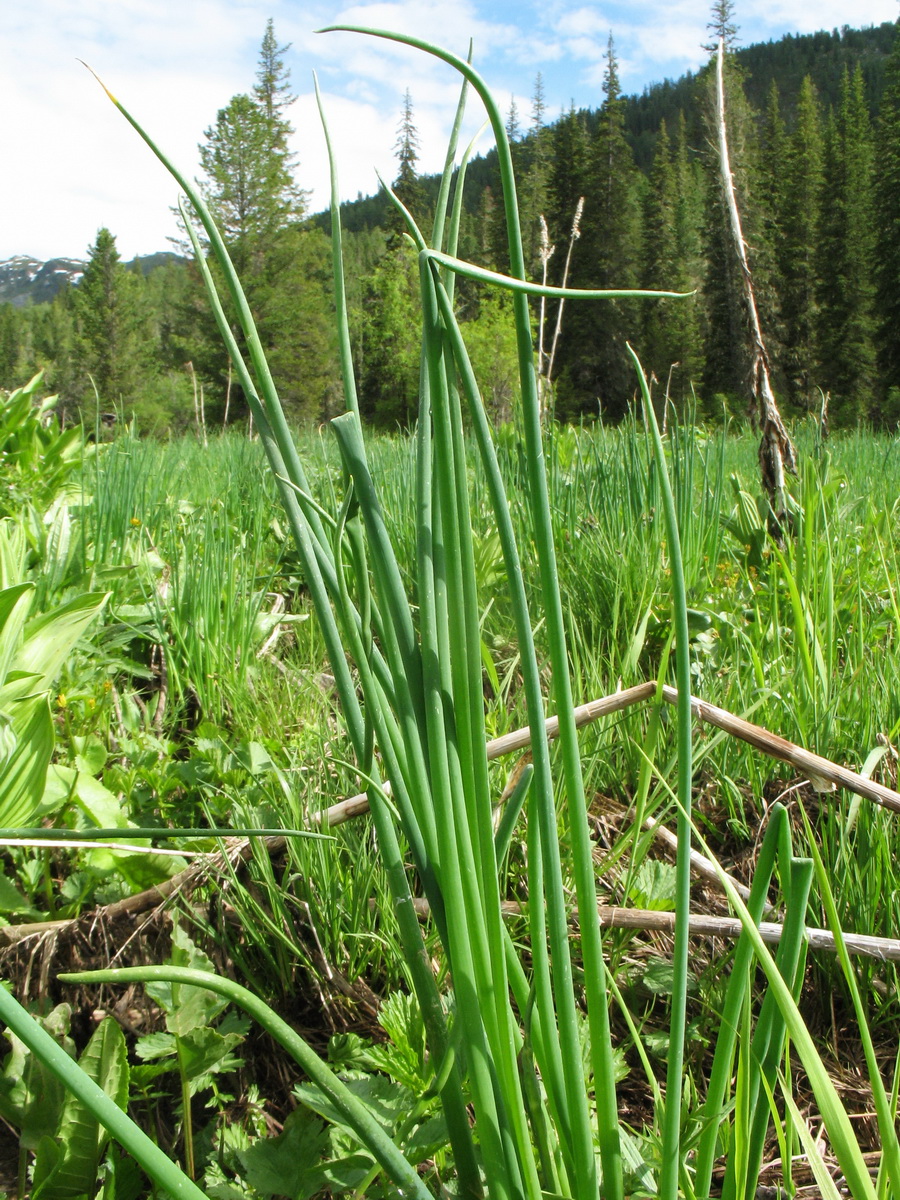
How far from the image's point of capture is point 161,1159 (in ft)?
1.22

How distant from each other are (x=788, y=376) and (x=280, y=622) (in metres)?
35.3

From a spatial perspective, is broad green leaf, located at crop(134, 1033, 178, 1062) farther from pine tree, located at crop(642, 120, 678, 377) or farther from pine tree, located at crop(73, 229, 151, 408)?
pine tree, located at crop(73, 229, 151, 408)

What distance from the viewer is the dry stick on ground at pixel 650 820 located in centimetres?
84

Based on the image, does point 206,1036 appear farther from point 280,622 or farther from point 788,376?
point 788,376

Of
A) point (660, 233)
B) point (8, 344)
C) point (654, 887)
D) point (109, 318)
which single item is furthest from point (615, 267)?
point (8, 344)

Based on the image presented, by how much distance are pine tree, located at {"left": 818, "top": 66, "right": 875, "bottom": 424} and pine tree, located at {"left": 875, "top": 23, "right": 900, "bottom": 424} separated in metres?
1.18

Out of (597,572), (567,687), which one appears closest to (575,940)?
(567,687)

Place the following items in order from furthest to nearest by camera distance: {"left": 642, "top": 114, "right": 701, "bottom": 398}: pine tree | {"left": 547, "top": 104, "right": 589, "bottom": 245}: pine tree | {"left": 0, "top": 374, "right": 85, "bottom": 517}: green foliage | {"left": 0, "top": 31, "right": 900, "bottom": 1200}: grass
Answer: {"left": 547, "top": 104, "right": 589, "bottom": 245}: pine tree, {"left": 642, "top": 114, "right": 701, "bottom": 398}: pine tree, {"left": 0, "top": 374, "right": 85, "bottom": 517}: green foliage, {"left": 0, "top": 31, "right": 900, "bottom": 1200}: grass

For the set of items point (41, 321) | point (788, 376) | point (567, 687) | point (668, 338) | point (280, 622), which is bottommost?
point (280, 622)

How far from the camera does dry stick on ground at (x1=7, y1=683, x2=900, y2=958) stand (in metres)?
0.84

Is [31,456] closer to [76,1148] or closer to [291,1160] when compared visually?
[76,1148]

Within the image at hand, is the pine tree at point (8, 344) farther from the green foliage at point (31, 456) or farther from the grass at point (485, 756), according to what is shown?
the grass at point (485, 756)

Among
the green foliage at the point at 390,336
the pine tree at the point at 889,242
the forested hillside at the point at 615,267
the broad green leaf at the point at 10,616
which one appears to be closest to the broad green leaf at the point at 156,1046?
the broad green leaf at the point at 10,616

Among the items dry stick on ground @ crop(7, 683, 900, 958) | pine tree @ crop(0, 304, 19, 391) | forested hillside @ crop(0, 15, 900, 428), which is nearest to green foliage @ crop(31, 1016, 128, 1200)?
dry stick on ground @ crop(7, 683, 900, 958)
